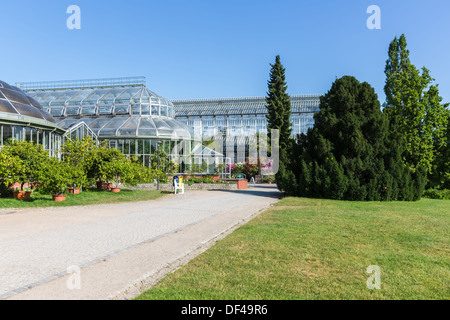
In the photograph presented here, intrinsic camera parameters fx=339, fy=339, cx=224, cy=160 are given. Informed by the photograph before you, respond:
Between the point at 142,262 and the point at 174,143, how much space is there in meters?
31.1

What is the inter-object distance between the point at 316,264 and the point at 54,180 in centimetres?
1201

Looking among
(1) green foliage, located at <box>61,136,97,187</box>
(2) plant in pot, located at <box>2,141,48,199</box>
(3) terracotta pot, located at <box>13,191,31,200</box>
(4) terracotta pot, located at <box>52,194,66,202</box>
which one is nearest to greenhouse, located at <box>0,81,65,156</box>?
(1) green foliage, located at <box>61,136,97,187</box>

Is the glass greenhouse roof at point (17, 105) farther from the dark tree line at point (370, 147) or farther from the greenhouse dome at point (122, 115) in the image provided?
the dark tree line at point (370, 147)

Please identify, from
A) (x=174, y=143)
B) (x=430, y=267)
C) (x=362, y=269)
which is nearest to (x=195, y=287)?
(x=362, y=269)

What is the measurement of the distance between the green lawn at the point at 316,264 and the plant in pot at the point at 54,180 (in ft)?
29.8

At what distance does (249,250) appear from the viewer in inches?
255

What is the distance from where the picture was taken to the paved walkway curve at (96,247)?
4586 mm

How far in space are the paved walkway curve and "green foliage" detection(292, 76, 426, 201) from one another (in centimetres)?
735

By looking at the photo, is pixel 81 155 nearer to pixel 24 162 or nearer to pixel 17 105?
pixel 24 162

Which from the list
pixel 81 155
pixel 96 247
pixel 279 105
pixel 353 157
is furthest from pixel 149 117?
pixel 96 247

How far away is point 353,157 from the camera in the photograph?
60.4ft

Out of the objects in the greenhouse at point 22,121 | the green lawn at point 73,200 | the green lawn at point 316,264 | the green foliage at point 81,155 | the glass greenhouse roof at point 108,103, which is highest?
the glass greenhouse roof at point 108,103

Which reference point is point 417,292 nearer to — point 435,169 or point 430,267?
point 430,267

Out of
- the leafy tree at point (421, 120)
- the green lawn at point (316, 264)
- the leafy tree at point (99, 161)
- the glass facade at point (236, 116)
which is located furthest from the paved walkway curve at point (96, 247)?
the glass facade at point (236, 116)
